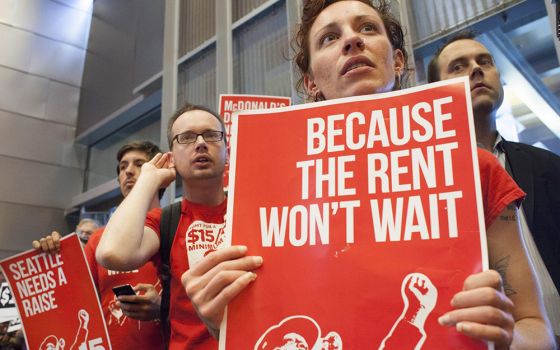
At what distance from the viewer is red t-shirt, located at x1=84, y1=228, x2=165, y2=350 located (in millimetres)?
1457

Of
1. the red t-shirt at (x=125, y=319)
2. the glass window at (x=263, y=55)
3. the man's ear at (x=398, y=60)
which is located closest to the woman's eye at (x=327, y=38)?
the man's ear at (x=398, y=60)

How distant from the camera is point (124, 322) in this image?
1.49 metres

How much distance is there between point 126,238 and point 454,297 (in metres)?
0.74

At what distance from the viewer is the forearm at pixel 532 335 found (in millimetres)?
609

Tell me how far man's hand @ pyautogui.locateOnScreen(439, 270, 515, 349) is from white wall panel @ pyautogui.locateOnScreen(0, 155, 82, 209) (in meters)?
6.88

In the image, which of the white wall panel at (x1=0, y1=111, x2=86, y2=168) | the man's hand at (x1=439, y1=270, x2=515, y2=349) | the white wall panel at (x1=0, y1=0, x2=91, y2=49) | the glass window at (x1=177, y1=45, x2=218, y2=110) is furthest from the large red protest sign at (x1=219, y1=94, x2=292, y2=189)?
the white wall panel at (x1=0, y1=0, x2=91, y2=49)

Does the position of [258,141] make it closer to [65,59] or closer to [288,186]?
[288,186]

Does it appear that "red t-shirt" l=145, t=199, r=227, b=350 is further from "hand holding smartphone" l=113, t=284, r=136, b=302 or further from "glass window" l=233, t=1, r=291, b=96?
"glass window" l=233, t=1, r=291, b=96

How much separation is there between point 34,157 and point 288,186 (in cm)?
691

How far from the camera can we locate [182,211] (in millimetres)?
1353

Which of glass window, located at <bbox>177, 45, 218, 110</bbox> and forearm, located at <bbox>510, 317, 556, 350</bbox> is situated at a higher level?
glass window, located at <bbox>177, 45, 218, 110</bbox>

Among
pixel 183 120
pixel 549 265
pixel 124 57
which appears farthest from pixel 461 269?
pixel 124 57

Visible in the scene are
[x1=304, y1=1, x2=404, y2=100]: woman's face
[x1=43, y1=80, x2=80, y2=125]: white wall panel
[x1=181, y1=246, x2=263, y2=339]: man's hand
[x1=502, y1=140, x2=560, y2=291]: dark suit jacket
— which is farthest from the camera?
[x1=43, y1=80, x2=80, y2=125]: white wall panel

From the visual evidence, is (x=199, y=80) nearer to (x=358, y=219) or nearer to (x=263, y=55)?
(x=263, y=55)
